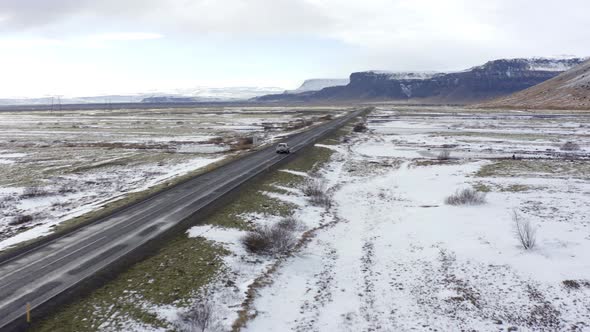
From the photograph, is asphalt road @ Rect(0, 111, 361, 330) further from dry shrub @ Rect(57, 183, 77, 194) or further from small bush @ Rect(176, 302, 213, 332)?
dry shrub @ Rect(57, 183, 77, 194)

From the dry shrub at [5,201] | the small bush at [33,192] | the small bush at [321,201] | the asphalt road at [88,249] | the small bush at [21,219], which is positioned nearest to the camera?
the asphalt road at [88,249]

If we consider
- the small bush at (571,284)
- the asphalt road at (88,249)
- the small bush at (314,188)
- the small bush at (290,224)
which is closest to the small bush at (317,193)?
the small bush at (314,188)

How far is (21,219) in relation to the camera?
25172 mm

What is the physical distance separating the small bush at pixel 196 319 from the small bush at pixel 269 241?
606 centimetres

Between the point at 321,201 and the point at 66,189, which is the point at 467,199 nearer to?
the point at 321,201

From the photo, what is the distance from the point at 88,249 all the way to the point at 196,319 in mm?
9449

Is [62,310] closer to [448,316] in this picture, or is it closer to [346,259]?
[346,259]

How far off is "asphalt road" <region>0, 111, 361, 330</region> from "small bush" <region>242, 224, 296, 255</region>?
5381 mm

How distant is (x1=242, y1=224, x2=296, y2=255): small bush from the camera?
20.1 metres

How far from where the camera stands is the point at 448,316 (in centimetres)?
1420

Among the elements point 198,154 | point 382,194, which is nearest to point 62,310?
point 382,194

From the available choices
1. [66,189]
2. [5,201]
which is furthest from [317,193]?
[5,201]

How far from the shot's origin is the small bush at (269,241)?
20078mm

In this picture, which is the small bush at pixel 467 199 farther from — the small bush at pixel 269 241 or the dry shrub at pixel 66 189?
the dry shrub at pixel 66 189
